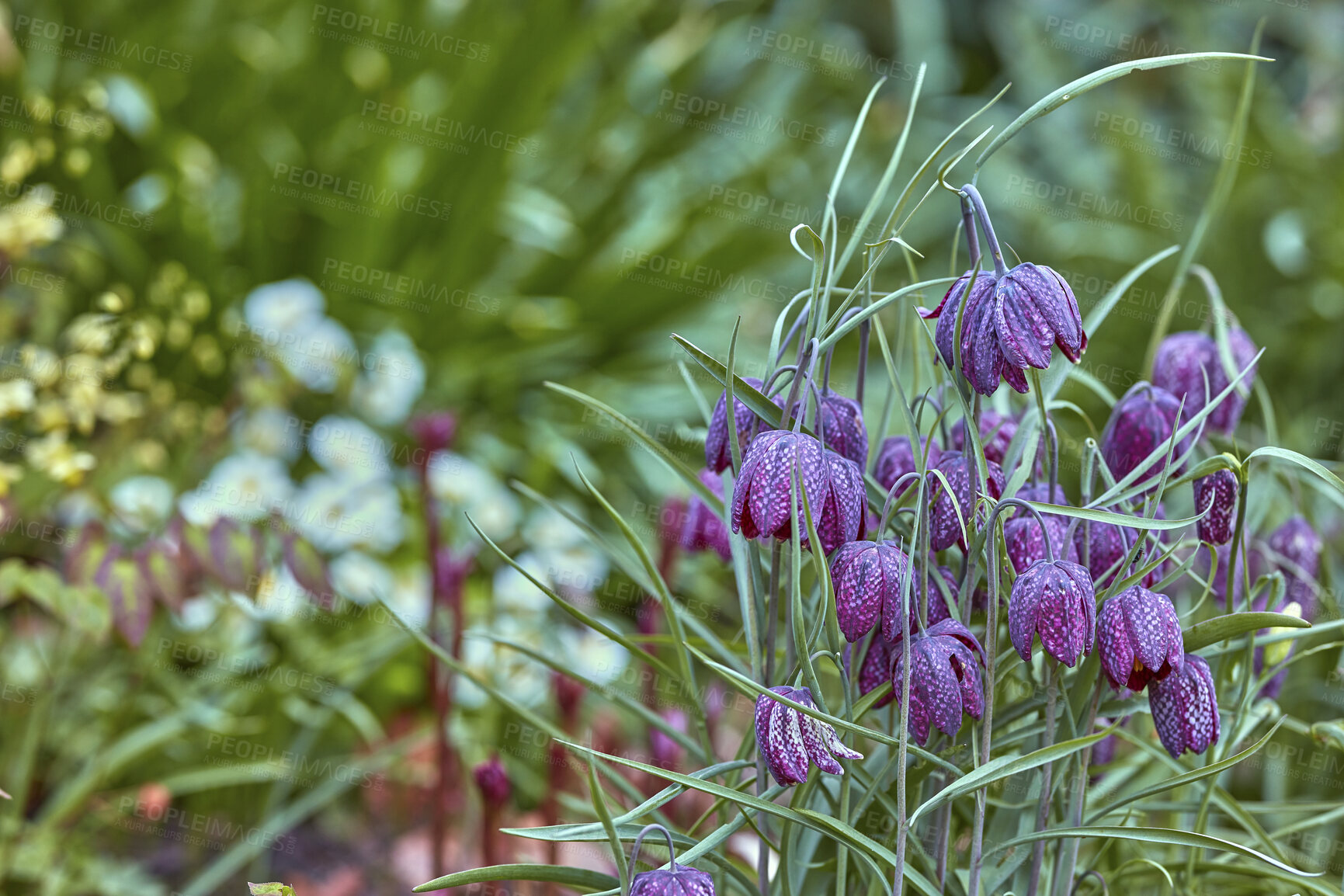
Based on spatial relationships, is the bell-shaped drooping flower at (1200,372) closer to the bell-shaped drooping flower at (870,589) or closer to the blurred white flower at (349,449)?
the bell-shaped drooping flower at (870,589)

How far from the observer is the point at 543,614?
5.25 ft

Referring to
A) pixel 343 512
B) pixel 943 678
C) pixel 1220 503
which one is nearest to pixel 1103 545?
pixel 1220 503

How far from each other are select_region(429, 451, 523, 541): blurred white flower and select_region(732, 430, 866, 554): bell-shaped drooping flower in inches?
44.1

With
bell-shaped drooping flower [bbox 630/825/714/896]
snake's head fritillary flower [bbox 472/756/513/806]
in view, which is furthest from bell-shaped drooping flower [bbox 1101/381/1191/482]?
snake's head fritillary flower [bbox 472/756/513/806]

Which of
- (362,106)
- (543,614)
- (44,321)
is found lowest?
(543,614)

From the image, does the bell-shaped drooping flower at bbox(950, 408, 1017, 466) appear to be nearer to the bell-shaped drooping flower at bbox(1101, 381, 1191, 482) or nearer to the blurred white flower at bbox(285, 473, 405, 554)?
the bell-shaped drooping flower at bbox(1101, 381, 1191, 482)

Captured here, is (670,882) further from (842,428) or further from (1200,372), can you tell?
(1200,372)

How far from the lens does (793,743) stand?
649 mm

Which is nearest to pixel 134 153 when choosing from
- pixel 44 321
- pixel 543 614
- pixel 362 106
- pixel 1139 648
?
pixel 362 106

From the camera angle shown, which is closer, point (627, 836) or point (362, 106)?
point (627, 836)

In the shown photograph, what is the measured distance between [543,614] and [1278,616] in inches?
42.9

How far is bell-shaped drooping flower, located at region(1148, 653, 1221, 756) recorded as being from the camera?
704 millimetres

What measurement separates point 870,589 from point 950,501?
3.8 inches

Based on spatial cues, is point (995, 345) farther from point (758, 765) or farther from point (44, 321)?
point (44, 321)
